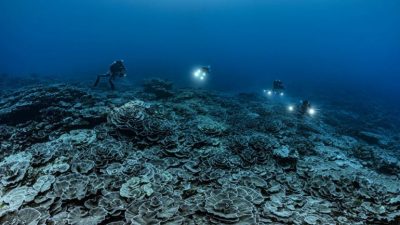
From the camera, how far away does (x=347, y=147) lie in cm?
1018

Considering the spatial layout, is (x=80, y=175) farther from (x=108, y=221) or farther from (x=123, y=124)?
(x=123, y=124)

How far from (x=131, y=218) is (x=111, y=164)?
7.99 ft

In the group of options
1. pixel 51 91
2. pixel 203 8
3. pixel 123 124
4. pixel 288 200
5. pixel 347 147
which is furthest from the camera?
pixel 203 8

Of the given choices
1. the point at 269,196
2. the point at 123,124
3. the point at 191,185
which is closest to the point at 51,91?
the point at 123,124

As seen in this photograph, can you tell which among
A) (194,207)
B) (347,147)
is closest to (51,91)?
(194,207)

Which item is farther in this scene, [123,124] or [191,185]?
[123,124]

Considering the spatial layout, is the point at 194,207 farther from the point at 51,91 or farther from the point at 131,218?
the point at 51,91

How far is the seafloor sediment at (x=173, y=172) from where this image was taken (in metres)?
4.43

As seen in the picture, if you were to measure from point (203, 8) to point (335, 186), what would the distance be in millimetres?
199106

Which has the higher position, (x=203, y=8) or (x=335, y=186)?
(x=203, y=8)

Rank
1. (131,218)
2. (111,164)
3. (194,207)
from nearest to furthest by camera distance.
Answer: (131,218) → (194,207) → (111,164)

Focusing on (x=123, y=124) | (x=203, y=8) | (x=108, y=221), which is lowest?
(x=108, y=221)

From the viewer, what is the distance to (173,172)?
6.08 m

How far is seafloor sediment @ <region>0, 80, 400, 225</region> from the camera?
4.43m
